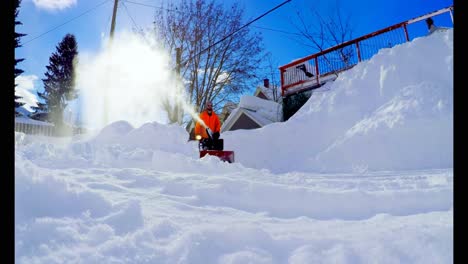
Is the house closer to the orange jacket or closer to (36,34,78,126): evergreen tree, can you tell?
the orange jacket

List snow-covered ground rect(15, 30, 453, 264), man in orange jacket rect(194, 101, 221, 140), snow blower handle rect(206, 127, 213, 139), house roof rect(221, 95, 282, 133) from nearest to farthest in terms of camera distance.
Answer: snow-covered ground rect(15, 30, 453, 264) → snow blower handle rect(206, 127, 213, 139) → man in orange jacket rect(194, 101, 221, 140) → house roof rect(221, 95, 282, 133)

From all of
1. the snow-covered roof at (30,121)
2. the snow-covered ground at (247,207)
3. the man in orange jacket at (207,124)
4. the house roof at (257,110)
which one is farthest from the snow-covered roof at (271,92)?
the snow-covered roof at (30,121)

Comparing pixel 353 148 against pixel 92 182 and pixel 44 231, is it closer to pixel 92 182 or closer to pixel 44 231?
pixel 92 182

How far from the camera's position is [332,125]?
7855mm

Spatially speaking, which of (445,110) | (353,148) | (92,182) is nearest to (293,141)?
(353,148)

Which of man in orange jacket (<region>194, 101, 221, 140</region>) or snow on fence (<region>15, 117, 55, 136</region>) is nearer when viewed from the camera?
man in orange jacket (<region>194, 101, 221, 140</region>)

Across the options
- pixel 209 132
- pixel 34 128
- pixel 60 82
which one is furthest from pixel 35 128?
pixel 209 132

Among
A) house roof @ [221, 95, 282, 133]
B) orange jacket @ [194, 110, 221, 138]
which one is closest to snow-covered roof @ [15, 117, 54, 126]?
house roof @ [221, 95, 282, 133]

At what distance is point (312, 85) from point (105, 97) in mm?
9512

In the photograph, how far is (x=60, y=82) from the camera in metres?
29.6

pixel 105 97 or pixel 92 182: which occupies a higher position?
pixel 105 97

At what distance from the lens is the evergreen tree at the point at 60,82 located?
28.9m

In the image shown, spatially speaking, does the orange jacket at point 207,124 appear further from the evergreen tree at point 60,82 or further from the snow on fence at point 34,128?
the evergreen tree at point 60,82

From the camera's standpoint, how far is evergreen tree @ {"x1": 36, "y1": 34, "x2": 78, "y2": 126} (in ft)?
94.8
